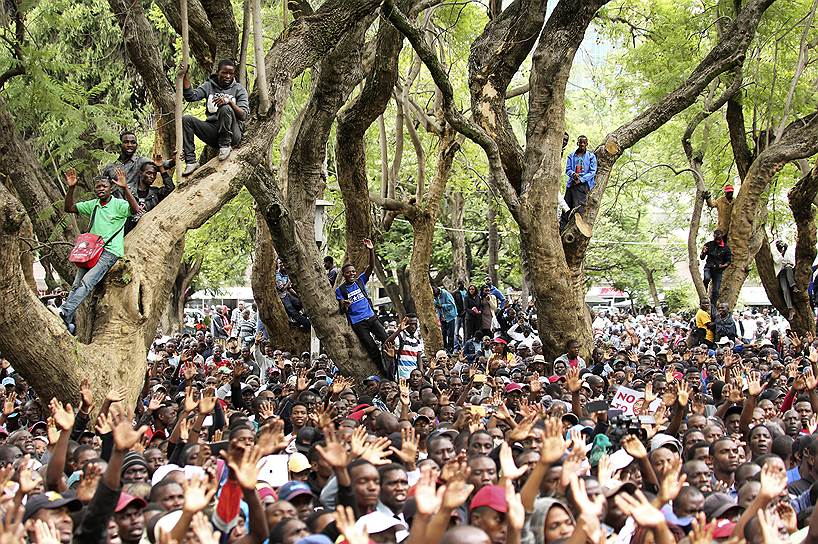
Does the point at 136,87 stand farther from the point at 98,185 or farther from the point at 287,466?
the point at 287,466

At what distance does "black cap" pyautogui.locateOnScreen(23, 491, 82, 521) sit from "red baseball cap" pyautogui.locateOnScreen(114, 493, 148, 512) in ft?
0.71

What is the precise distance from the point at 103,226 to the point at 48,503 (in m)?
3.71

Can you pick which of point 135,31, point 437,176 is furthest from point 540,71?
point 135,31

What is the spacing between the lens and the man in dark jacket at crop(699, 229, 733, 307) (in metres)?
15.7

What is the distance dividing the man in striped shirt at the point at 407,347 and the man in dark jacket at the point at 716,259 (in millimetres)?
5334

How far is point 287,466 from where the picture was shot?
6512 millimetres

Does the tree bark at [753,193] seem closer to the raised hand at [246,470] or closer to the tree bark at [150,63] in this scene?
the tree bark at [150,63]

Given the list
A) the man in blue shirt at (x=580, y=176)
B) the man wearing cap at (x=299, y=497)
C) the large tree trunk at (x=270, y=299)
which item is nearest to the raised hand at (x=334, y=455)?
the man wearing cap at (x=299, y=497)

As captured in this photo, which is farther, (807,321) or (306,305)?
(807,321)

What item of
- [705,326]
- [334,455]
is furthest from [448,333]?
[334,455]

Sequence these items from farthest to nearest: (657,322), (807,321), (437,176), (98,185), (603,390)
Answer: (657,322)
(807,321)
(437,176)
(603,390)
(98,185)

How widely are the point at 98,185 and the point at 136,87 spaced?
8.46m

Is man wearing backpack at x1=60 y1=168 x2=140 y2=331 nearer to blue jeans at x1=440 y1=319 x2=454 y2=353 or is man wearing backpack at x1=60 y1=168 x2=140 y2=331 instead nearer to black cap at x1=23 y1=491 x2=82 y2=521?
black cap at x1=23 y1=491 x2=82 y2=521

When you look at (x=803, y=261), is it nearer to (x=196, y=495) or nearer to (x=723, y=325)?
(x=723, y=325)
